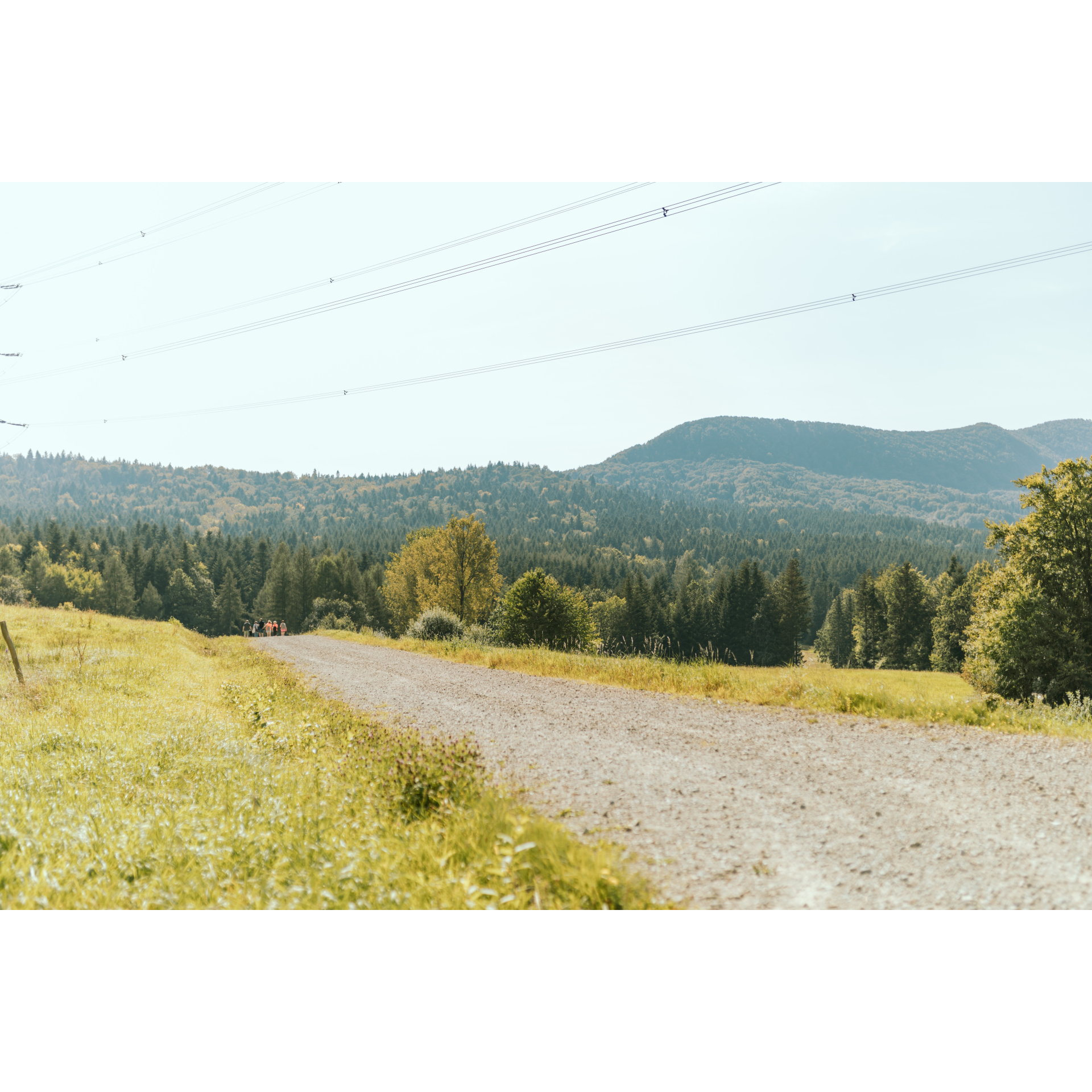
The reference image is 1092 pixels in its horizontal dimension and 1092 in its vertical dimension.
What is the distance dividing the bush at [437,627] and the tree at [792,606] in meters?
68.9

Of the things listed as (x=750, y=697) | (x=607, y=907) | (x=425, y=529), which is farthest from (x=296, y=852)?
(x=425, y=529)

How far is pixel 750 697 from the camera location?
12.5 m

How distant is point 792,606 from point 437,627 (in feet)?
233

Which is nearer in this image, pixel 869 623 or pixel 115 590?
pixel 869 623

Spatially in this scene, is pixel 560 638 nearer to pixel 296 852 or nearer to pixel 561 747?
pixel 561 747

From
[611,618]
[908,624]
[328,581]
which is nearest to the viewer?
[908,624]

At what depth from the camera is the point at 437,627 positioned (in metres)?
33.7

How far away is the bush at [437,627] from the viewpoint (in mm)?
33375

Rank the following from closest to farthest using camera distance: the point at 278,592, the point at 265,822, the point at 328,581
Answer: the point at 265,822
the point at 328,581
the point at 278,592

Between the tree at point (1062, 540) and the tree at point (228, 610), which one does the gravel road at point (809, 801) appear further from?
the tree at point (228, 610)

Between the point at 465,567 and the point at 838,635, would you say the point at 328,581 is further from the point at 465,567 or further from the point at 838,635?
the point at 838,635

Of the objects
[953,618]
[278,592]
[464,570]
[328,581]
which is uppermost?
[464,570]

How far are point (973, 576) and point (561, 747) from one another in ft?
227

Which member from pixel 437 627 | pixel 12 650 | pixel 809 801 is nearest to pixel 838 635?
pixel 437 627
